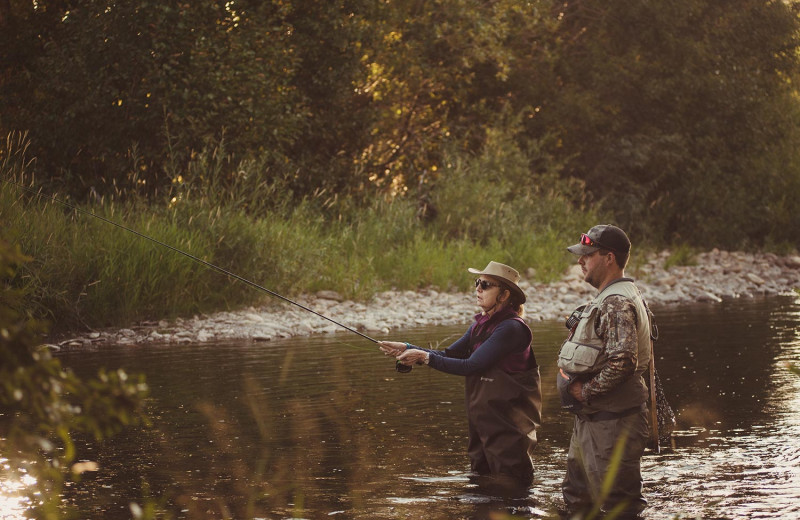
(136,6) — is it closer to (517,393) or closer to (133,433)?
(133,433)

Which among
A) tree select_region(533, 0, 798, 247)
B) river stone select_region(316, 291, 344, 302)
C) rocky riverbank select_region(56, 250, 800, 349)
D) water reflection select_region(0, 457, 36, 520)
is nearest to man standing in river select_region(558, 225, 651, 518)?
water reflection select_region(0, 457, 36, 520)

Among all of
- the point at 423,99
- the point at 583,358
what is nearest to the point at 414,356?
the point at 583,358

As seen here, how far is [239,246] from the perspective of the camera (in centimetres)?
1579

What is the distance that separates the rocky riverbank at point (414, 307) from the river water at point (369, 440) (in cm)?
109

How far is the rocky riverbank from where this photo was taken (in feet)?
47.4

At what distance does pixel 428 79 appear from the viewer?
26734 mm

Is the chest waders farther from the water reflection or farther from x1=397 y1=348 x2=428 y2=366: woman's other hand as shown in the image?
the water reflection

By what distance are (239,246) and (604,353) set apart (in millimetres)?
11081

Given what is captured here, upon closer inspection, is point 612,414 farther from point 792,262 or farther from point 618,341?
point 792,262

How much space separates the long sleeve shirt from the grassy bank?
5.42 meters

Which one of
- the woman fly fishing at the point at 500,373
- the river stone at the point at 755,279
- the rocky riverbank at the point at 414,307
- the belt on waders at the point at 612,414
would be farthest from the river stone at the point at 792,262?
the belt on waders at the point at 612,414

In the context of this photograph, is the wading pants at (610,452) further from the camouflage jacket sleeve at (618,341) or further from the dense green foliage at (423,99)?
the dense green foliage at (423,99)

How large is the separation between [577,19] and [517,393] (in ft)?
84.6

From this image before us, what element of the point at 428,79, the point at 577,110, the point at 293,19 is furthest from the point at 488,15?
the point at 293,19
